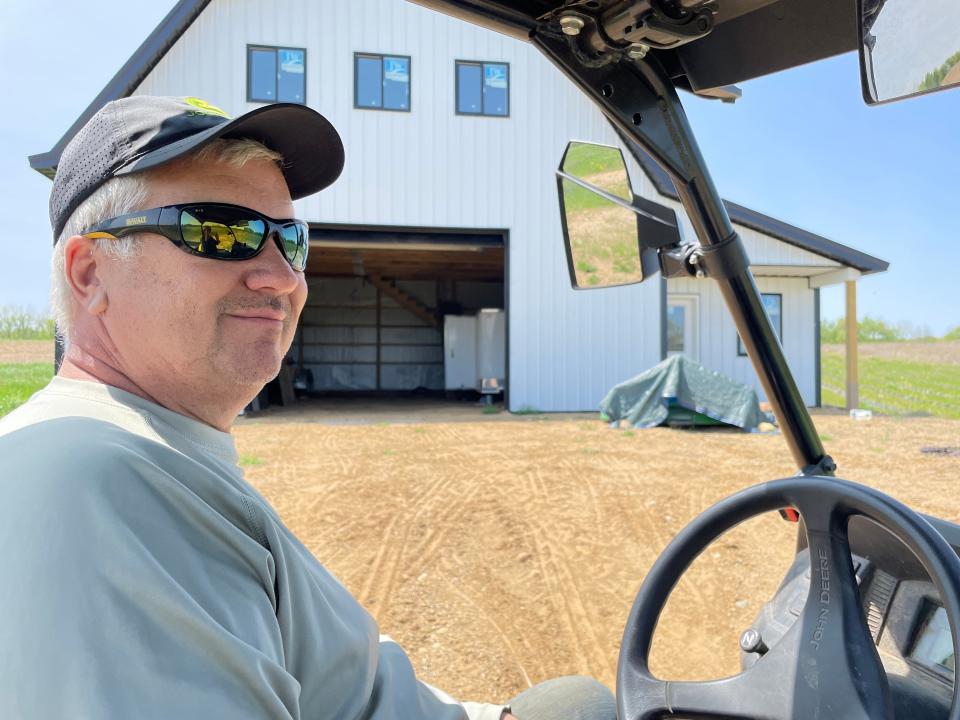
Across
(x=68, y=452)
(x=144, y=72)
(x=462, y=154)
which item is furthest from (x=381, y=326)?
(x=68, y=452)

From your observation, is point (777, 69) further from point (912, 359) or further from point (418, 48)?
point (912, 359)

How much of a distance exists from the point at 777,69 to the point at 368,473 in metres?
6.56

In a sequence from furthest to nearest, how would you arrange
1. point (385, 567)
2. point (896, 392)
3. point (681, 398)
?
point (896, 392)
point (681, 398)
point (385, 567)

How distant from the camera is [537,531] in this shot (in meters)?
5.49

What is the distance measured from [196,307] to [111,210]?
24 cm

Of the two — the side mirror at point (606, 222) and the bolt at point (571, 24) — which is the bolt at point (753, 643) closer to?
the side mirror at point (606, 222)

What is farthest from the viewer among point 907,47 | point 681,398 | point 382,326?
point 382,326

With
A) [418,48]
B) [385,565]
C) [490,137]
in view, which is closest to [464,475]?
[385,565]

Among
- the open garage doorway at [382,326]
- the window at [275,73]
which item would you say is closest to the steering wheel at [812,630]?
the window at [275,73]

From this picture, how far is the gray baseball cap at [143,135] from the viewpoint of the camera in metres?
1.25

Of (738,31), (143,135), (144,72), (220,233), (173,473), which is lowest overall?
(173,473)

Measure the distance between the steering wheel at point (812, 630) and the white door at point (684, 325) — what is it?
14.9 metres

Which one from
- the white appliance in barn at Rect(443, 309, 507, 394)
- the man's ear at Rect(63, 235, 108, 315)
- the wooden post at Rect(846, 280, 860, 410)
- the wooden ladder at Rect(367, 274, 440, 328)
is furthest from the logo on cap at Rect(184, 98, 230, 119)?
the wooden ladder at Rect(367, 274, 440, 328)

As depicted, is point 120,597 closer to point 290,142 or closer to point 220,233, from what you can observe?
point 220,233
